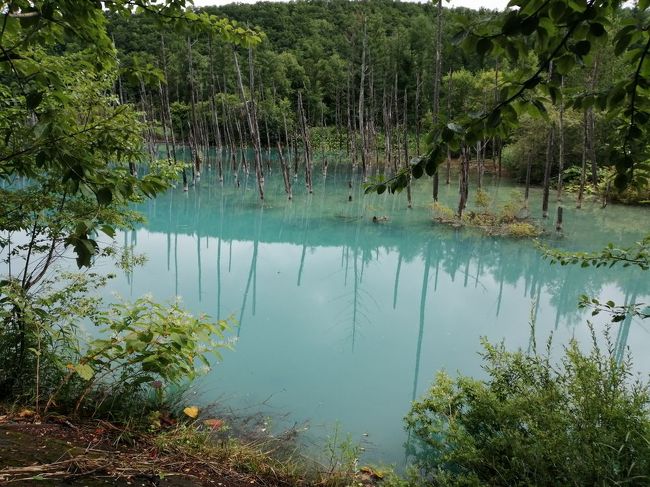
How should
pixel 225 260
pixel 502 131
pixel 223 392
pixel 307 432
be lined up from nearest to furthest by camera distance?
pixel 502 131
pixel 307 432
pixel 223 392
pixel 225 260

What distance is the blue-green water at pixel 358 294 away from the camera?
16.8 feet

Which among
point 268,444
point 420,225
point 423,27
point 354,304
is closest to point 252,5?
point 423,27

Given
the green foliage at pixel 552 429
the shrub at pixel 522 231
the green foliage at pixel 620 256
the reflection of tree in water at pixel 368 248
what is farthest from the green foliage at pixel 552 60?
the shrub at pixel 522 231

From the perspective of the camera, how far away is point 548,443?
7.96 feet

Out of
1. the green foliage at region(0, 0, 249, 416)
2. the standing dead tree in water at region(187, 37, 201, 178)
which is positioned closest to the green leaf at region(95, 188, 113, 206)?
A: the green foliage at region(0, 0, 249, 416)

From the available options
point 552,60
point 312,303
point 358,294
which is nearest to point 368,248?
point 358,294

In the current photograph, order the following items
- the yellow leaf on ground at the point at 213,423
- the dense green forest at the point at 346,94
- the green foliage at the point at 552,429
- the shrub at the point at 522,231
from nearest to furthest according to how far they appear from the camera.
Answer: the green foliage at the point at 552,429 → the yellow leaf on ground at the point at 213,423 → the shrub at the point at 522,231 → the dense green forest at the point at 346,94

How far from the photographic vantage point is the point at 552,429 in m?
2.53

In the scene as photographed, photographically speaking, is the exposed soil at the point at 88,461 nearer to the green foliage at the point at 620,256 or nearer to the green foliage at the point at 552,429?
the green foliage at the point at 552,429

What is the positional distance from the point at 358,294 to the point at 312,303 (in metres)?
1.16

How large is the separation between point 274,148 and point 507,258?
99.1 ft

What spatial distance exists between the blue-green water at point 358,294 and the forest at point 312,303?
54 millimetres

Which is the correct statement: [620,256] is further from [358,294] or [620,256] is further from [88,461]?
[358,294]

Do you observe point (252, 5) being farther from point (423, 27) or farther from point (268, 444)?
point (268, 444)
